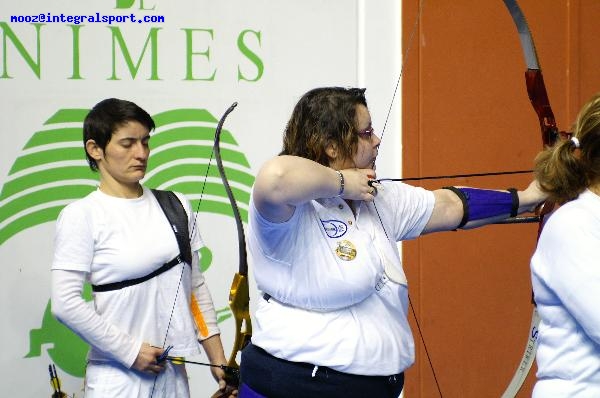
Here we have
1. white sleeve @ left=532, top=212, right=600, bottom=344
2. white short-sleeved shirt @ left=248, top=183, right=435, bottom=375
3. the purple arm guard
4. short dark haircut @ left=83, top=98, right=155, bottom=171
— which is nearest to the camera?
white sleeve @ left=532, top=212, right=600, bottom=344

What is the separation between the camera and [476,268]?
11.3ft

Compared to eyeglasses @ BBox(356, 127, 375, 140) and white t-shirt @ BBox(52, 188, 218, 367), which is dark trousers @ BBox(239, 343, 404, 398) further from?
white t-shirt @ BBox(52, 188, 218, 367)

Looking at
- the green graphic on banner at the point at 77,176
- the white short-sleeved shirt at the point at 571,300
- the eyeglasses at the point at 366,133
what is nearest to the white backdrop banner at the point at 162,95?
the green graphic on banner at the point at 77,176

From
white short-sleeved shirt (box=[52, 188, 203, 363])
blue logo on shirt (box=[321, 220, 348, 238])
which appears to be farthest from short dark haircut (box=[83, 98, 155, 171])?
blue logo on shirt (box=[321, 220, 348, 238])

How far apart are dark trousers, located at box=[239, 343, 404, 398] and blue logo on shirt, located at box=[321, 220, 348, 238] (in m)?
0.22

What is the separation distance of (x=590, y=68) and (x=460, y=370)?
1124 millimetres

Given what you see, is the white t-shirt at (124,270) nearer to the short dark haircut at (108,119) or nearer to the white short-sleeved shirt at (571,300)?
the short dark haircut at (108,119)

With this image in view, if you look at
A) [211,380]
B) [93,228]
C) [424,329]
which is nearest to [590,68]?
[424,329]

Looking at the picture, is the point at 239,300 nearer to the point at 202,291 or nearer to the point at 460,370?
the point at 202,291

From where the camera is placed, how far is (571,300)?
1377mm

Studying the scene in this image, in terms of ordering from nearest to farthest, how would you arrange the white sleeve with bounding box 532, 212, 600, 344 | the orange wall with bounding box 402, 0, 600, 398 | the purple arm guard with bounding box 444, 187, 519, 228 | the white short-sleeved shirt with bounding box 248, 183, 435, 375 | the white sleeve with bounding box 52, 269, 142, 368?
the white sleeve with bounding box 532, 212, 600, 344 → the white short-sleeved shirt with bounding box 248, 183, 435, 375 → the purple arm guard with bounding box 444, 187, 519, 228 → the white sleeve with bounding box 52, 269, 142, 368 → the orange wall with bounding box 402, 0, 600, 398

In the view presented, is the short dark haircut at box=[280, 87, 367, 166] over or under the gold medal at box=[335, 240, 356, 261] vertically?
over

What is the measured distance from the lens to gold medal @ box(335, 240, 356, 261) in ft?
5.56

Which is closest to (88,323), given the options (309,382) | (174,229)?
(174,229)
